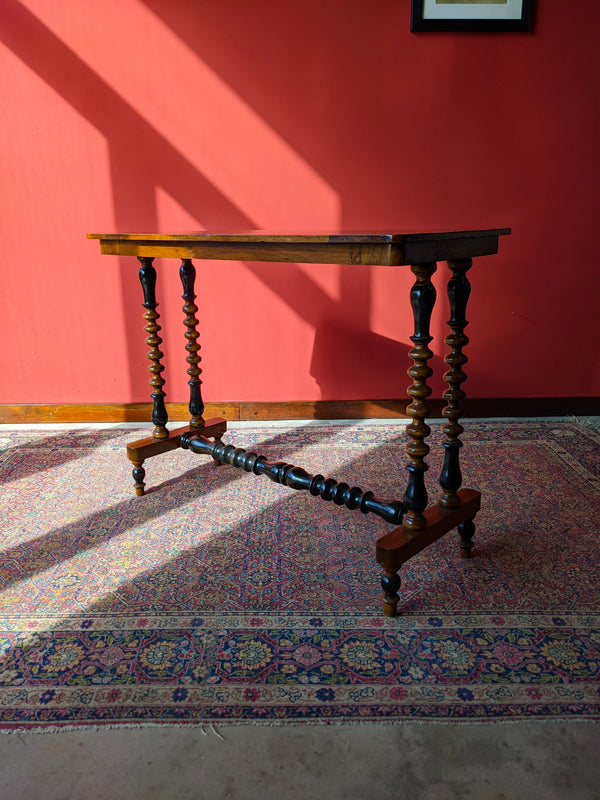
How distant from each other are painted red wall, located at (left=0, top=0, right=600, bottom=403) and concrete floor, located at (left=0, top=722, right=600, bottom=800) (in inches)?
98.2

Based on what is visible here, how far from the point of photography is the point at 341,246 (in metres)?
1.91

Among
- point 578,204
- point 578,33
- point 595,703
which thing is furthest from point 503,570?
point 578,33

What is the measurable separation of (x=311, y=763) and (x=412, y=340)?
1.19m

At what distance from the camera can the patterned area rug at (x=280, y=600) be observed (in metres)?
1.71

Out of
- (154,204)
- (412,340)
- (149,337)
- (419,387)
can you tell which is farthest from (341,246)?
(154,204)

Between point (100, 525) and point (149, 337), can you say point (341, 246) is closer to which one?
point (149, 337)

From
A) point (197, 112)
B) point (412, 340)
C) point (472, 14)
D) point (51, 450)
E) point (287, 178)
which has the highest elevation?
point (472, 14)

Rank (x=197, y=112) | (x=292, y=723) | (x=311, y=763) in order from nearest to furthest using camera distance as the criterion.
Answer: (x=311, y=763), (x=292, y=723), (x=197, y=112)

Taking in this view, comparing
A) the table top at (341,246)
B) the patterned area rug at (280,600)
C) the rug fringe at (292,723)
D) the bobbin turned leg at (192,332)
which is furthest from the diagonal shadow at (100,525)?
the table top at (341,246)

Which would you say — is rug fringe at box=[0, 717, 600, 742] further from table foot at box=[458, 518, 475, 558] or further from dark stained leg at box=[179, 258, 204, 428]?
dark stained leg at box=[179, 258, 204, 428]

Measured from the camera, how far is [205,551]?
247cm

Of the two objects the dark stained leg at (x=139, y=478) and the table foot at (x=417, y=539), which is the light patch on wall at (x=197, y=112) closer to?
the dark stained leg at (x=139, y=478)

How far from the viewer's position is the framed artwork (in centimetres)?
339

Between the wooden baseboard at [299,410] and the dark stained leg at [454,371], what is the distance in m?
1.63
